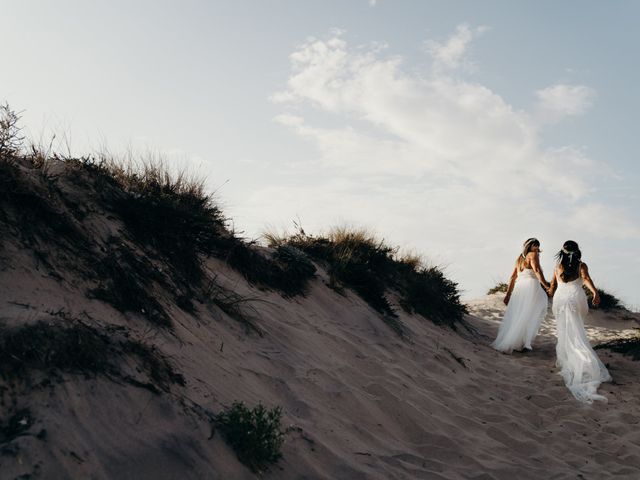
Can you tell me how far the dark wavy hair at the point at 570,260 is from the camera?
9711mm

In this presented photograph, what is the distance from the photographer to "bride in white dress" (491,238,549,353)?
36.3ft

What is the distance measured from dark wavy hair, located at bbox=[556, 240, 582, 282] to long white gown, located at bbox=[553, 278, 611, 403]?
13 centimetres

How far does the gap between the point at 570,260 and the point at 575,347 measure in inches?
56.1

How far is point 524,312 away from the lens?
36.4 ft

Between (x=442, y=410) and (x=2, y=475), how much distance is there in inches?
179

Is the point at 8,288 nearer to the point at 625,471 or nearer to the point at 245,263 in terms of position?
the point at 245,263

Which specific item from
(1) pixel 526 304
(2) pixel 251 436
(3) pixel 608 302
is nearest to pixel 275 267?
(2) pixel 251 436

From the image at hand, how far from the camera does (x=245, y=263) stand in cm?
764

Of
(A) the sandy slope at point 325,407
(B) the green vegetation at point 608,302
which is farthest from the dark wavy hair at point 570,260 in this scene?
(B) the green vegetation at point 608,302

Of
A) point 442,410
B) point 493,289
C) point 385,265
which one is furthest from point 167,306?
point 493,289

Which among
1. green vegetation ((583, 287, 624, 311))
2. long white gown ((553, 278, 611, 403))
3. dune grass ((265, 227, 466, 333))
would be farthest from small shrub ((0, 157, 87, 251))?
green vegetation ((583, 287, 624, 311))

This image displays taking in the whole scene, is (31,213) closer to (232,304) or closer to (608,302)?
(232,304)

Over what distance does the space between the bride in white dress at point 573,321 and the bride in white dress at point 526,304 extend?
1.04m

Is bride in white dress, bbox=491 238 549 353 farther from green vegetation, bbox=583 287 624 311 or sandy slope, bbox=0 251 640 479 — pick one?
green vegetation, bbox=583 287 624 311
